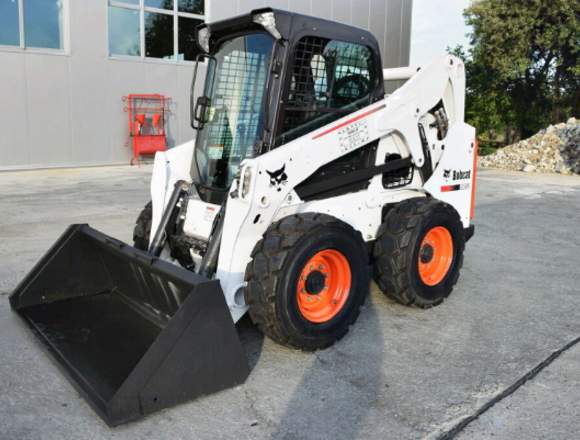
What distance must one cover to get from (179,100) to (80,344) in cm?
1265

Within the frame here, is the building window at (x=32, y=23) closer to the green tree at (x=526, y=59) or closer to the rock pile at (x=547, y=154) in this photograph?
the rock pile at (x=547, y=154)

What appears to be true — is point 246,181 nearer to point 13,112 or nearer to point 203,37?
point 203,37

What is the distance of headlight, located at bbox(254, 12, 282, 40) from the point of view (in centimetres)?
378

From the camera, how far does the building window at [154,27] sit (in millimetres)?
14180

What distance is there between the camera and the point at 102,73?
550 inches

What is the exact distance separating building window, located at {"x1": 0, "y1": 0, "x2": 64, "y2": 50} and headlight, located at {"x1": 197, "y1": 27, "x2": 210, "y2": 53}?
10057mm

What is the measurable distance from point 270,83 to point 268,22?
0.39 m

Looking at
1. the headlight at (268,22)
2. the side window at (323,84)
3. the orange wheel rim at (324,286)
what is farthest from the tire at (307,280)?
the headlight at (268,22)

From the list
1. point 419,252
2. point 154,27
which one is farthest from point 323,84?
point 154,27

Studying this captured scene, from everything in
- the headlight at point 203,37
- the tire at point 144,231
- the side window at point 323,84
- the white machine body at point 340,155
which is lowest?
the tire at point 144,231

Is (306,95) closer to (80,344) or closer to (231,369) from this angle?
(231,369)

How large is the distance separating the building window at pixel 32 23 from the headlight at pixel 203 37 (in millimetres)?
10057

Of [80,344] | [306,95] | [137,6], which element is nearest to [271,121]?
[306,95]

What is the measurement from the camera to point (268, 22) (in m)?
3.79
